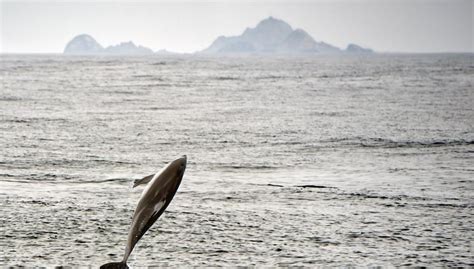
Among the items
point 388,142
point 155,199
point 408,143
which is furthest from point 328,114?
point 155,199

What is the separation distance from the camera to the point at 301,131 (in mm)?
11969

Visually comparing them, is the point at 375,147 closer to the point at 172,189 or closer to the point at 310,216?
the point at 310,216

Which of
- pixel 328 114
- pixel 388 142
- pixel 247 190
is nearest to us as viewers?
pixel 247 190

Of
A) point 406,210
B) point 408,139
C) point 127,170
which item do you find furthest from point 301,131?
point 406,210

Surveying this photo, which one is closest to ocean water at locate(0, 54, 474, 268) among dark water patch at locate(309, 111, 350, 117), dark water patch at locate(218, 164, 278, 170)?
Answer: dark water patch at locate(218, 164, 278, 170)

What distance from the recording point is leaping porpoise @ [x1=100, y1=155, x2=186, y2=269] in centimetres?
344

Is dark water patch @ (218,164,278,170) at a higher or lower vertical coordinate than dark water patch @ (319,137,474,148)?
lower

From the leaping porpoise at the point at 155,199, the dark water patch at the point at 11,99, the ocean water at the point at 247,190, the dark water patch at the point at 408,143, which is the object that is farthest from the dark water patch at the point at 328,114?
the leaping porpoise at the point at 155,199

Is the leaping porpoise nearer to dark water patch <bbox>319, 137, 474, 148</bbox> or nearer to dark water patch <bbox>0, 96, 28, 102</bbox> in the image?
dark water patch <bbox>319, 137, 474, 148</bbox>

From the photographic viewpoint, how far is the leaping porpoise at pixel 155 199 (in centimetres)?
344

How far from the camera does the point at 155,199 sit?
3.46 metres

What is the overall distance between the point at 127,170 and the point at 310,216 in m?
3.09

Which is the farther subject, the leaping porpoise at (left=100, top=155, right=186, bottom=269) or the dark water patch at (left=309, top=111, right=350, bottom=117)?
the dark water patch at (left=309, top=111, right=350, bottom=117)

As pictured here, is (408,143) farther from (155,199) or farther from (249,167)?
(155,199)
